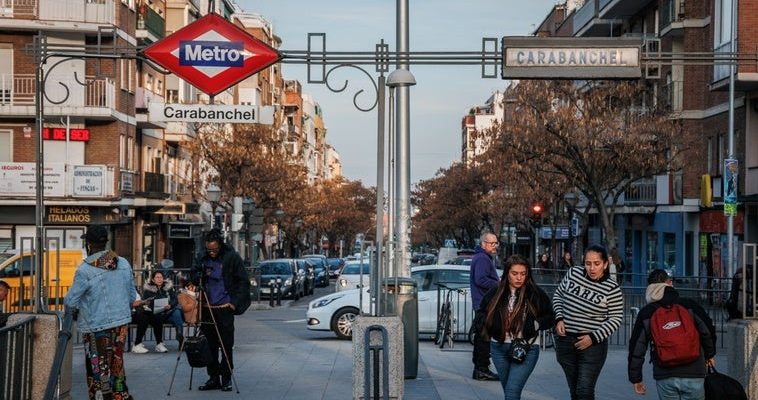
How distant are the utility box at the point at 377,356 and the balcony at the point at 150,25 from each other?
35964 mm

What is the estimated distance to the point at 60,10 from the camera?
137 feet

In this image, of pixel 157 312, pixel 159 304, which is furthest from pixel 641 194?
pixel 157 312

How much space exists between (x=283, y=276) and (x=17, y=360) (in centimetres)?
3385

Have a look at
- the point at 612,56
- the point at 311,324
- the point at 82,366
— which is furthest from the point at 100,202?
the point at 612,56

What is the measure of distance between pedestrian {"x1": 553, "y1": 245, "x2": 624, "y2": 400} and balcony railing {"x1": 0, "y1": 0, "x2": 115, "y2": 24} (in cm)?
3393

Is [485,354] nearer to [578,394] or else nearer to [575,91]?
[578,394]

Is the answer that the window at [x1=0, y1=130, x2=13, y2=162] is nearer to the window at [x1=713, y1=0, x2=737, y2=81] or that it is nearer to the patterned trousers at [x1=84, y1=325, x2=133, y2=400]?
the window at [x1=713, y1=0, x2=737, y2=81]

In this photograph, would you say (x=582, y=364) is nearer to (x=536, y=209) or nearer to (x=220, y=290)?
(x=220, y=290)

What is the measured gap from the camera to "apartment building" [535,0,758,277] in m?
38.1

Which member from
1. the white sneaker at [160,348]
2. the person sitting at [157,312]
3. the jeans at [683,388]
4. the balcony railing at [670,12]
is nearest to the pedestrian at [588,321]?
the jeans at [683,388]

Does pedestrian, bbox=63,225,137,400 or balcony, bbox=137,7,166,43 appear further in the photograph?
balcony, bbox=137,7,166,43

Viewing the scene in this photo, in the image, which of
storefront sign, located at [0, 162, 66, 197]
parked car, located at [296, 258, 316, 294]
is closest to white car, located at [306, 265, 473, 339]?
storefront sign, located at [0, 162, 66, 197]

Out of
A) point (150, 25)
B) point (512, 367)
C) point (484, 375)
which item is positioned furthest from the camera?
point (150, 25)

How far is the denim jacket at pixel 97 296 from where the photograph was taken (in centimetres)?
1194
